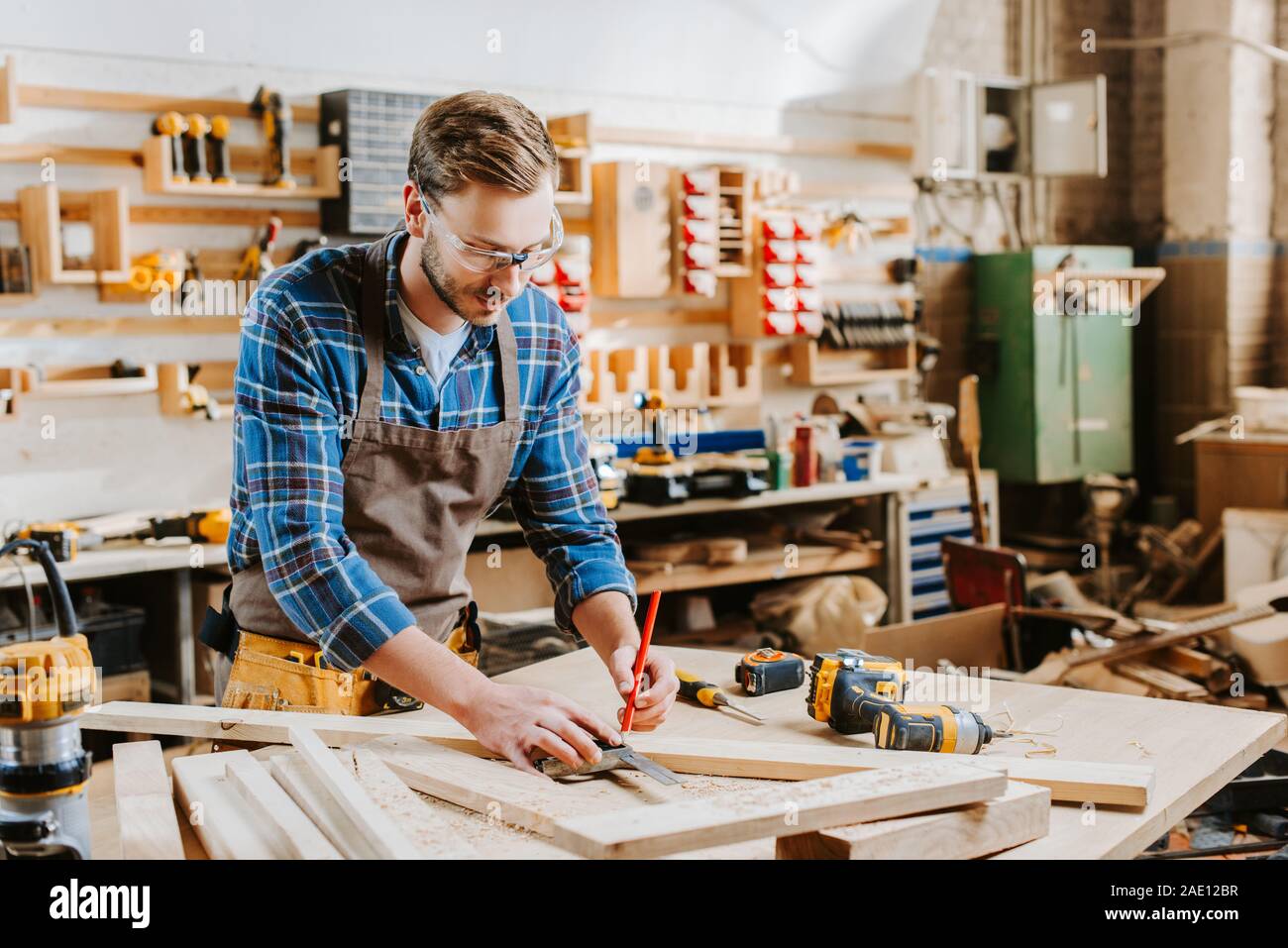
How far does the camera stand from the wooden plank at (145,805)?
1.42m

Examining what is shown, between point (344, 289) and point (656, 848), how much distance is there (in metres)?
0.99

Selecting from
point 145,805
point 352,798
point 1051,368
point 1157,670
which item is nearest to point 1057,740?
point 352,798

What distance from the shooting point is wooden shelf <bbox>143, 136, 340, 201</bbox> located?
163 inches

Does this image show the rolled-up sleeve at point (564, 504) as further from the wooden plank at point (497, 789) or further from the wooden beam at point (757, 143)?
the wooden beam at point (757, 143)

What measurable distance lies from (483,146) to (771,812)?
36.2 inches

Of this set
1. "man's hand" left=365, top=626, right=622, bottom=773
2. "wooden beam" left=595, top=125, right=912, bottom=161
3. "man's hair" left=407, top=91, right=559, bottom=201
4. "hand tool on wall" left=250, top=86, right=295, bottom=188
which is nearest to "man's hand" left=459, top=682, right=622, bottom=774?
"man's hand" left=365, top=626, right=622, bottom=773

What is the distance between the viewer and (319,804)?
4.81ft

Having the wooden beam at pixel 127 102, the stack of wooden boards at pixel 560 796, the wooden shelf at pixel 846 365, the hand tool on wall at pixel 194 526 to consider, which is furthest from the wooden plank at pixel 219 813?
the wooden shelf at pixel 846 365

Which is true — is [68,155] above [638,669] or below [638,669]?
above

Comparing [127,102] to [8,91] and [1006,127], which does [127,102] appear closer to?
[8,91]

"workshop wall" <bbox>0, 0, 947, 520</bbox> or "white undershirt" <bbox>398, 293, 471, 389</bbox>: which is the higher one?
"workshop wall" <bbox>0, 0, 947, 520</bbox>

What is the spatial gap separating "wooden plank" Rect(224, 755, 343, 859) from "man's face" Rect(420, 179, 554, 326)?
2.22 feet

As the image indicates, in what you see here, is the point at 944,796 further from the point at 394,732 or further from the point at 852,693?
the point at 394,732

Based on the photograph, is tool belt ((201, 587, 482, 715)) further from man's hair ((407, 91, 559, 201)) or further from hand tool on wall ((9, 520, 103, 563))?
hand tool on wall ((9, 520, 103, 563))
